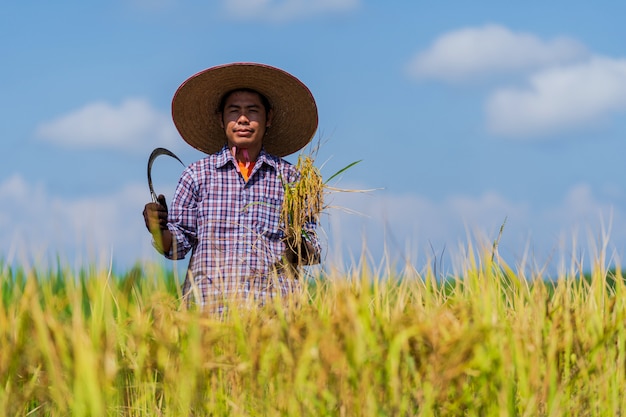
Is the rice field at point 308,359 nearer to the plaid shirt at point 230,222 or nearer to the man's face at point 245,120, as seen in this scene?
the plaid shirt at point 230,222

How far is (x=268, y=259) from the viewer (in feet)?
11.3

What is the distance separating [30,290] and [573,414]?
1.70 m

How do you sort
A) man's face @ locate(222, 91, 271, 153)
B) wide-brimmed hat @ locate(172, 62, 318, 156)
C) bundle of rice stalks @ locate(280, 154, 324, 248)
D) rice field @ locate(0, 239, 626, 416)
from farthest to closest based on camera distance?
wide-brimmed hat @ locate(172, 62, 318, 156), man's face @ locate(222, 91, 271, 153), bundle of rice stalks @ locate(280, 154, 324, 248), rice field @ locate(0, 239, 626, 416)

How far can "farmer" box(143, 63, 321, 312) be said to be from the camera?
3414mm

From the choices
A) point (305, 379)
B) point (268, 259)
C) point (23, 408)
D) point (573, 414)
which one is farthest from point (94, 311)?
point (573, 414)

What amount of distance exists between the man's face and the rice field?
1155 millimetres

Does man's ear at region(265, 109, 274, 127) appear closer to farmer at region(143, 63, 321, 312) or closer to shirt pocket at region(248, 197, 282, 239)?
farmer at region(143, 63, 321, 312)

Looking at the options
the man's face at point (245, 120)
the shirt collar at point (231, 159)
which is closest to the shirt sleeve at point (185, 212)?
the shirt collar at point (231, 159)

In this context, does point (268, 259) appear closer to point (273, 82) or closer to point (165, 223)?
point (165, 223)

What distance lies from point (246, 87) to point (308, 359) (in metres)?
2.04

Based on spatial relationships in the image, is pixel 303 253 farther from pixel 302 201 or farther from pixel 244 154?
pixel 244 154

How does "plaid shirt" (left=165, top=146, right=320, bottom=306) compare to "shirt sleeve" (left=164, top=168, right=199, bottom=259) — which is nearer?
"plaid shirt" (left=165, top=146, right=320, bottom=306)

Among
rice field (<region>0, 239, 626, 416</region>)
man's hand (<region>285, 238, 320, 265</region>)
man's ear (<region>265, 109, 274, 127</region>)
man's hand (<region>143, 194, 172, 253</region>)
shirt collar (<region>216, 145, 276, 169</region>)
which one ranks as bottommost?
rice field (<region>0, 239, 626, 416</region>)

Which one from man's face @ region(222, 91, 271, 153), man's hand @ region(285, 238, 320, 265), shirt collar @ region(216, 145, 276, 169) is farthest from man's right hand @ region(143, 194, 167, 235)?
man's hand @ region(285, 238, 320, 265)
